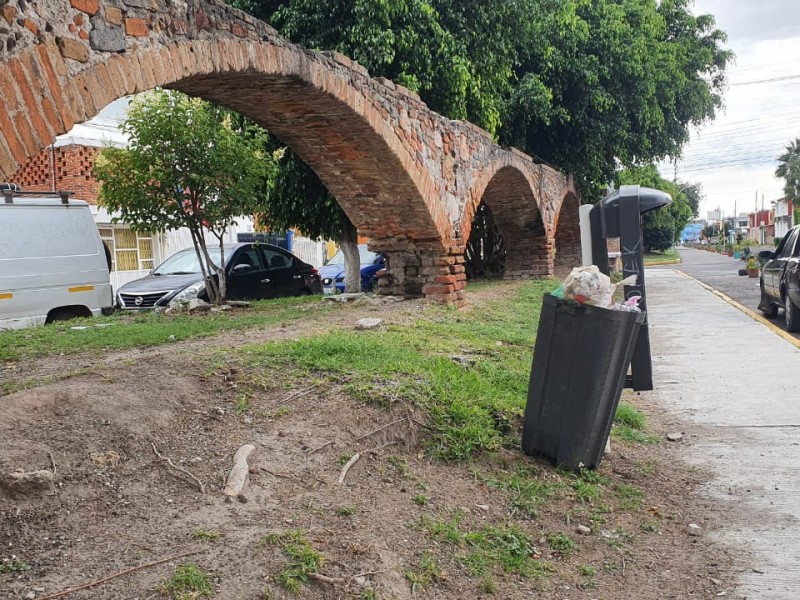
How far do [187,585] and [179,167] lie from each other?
8.99m

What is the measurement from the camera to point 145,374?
5.27 meters

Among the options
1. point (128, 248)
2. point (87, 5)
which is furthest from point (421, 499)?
point (128, 248)

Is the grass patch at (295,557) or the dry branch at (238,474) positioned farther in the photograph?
the dry branch at (238,474)

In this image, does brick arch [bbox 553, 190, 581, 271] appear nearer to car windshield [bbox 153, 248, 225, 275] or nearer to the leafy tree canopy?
the leafy tree canopy

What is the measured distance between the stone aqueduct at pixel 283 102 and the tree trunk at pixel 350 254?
8.25ft

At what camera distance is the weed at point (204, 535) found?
124 inches

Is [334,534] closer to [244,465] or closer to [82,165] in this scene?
[244,465]

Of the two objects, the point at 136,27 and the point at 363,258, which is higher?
the point at 136,27

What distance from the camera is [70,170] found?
18.9 metres

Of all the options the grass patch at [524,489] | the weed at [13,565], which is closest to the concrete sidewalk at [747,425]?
the grass patch at [524,489]

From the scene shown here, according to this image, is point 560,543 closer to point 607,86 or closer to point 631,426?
point 631,426

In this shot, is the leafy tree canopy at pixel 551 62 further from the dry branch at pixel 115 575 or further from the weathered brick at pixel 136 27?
the dry branch at pixel 115 575

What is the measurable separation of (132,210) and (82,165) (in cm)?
902

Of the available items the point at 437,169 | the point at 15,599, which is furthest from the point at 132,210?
the point at 15,599
